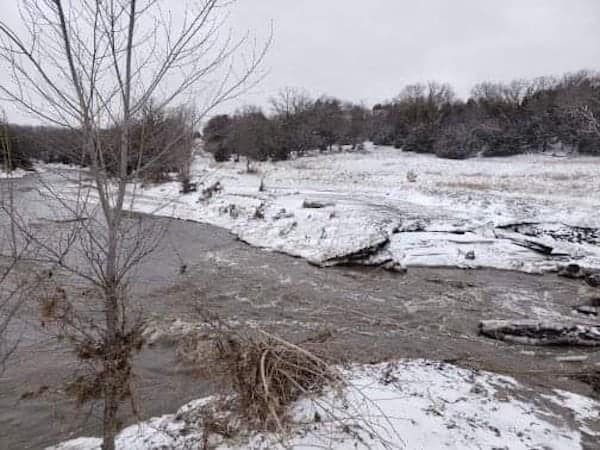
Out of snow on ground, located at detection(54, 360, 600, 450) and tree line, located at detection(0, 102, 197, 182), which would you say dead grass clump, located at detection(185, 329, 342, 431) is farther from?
tree line, located at detection(0, 102, 197, 182)

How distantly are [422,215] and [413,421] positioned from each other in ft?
37.9

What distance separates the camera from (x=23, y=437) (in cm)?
342

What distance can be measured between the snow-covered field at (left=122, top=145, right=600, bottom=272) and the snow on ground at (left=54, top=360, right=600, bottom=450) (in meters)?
2.06

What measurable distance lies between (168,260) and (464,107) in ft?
130

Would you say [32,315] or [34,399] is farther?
[32,315]

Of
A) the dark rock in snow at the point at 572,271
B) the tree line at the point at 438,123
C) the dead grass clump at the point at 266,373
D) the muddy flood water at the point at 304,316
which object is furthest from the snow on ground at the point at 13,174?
the tree line at the point at 438,123

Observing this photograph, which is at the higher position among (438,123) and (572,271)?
(438,123)

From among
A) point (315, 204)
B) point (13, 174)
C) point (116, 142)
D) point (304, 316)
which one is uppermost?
point (116, 142)

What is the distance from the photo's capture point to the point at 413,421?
3.10 meters

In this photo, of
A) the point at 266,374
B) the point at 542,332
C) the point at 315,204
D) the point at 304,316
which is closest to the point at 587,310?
the point at 542,332

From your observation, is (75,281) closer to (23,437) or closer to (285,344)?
(23,437)

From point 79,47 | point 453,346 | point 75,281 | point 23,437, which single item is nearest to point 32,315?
point 75,281

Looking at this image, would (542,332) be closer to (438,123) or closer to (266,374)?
(266,374)

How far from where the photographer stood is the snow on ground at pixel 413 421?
9.35 ft
